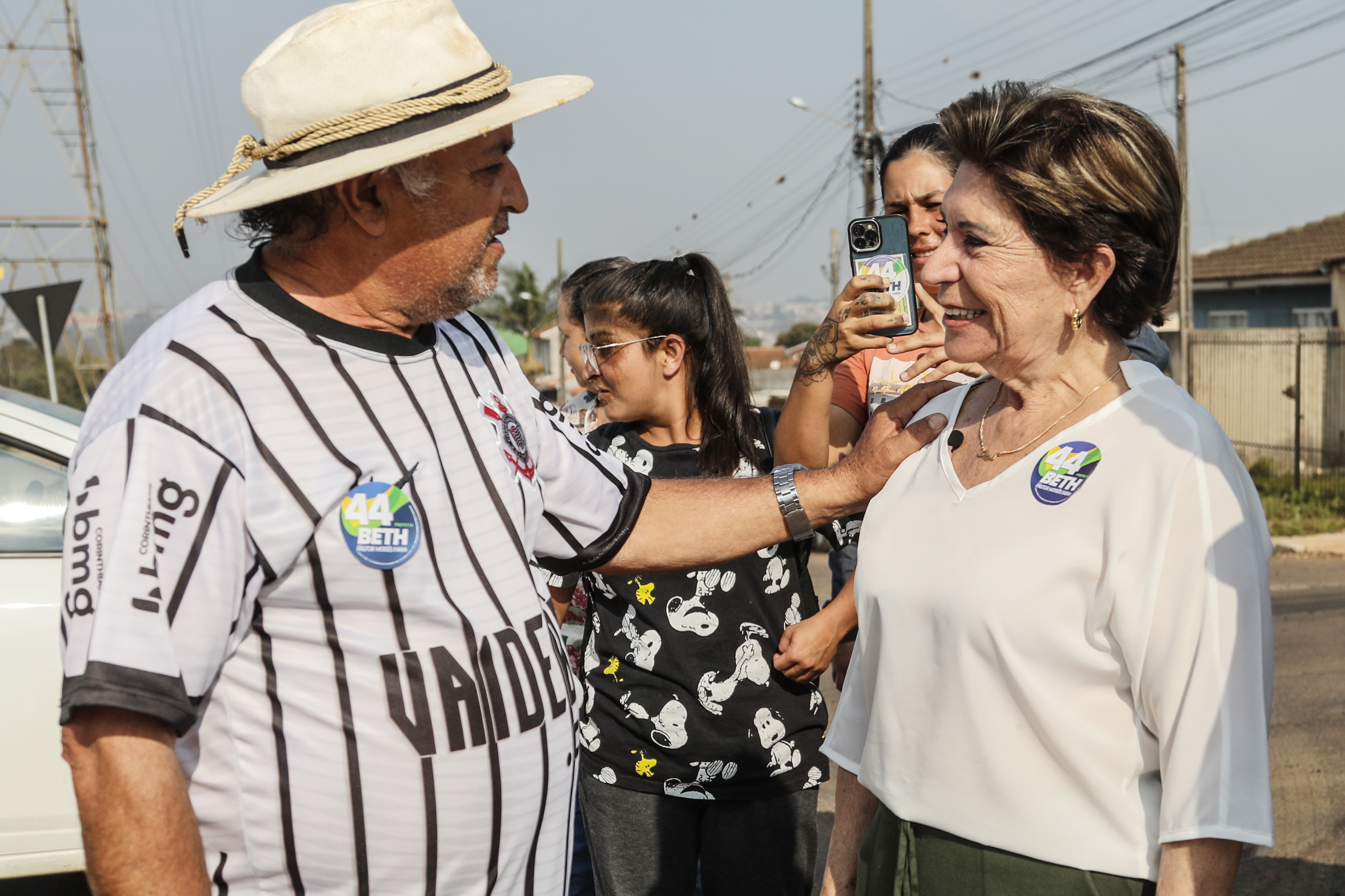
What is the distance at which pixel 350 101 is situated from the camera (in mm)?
1806

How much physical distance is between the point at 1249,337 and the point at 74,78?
25100 millimetres

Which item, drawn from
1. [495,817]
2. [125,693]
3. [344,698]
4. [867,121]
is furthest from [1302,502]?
[125,693]

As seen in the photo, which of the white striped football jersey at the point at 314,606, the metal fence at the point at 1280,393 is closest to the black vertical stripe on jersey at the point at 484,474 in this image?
the white striped football jersey at the point at 314,606

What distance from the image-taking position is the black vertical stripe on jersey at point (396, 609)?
170 centimetres

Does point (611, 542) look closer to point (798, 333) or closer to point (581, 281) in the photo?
point (581, 281)

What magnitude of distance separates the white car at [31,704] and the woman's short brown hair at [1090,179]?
3.03 metres

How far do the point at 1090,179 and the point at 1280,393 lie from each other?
17684mm

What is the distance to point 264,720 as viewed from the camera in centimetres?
163

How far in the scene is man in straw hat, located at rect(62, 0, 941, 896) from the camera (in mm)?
1479

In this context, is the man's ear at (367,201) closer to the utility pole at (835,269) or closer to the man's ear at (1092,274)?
the man's ear at (1092,274)

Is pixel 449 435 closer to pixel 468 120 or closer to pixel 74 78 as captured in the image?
pixel 468 120

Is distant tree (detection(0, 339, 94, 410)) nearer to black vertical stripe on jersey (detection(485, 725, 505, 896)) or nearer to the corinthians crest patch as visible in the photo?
the corinthians crest patch

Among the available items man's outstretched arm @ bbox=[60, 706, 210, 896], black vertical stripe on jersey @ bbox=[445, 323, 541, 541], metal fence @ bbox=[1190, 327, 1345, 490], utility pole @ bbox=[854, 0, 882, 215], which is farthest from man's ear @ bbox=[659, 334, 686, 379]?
utility pole @ bbox=[854, 0, 882, 215]

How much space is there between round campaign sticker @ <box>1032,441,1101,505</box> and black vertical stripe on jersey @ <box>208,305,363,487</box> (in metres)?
1.16
